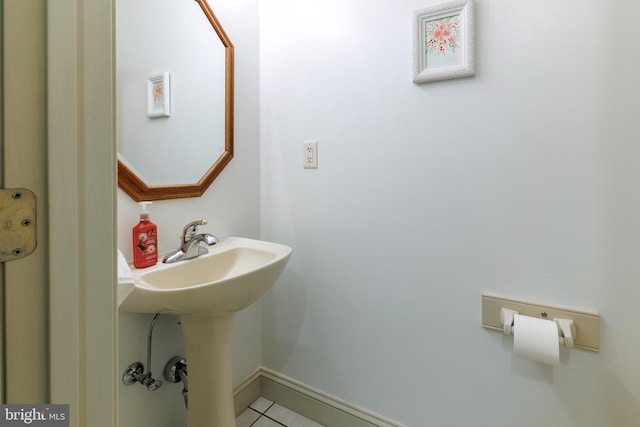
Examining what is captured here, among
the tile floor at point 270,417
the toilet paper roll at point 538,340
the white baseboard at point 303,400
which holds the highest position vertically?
the toilet paper roll at point 538,340

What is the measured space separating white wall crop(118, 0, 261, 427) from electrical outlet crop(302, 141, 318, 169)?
0.83 feet

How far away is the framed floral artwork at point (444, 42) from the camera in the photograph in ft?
3.19

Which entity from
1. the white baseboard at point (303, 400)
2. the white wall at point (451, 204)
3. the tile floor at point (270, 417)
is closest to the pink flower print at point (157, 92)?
the white wall at point (451, 204)

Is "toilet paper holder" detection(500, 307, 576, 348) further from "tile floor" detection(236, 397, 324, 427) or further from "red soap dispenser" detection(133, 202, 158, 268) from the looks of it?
"red soap dispenser" detection(133, 202, 158, 268)

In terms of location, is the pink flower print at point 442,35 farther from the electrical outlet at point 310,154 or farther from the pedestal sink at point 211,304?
the pedestal sink at point 211,304

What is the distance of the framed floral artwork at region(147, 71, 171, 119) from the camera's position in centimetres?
104

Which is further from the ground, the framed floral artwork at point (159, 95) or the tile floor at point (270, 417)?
the framed floral artwork at point (159, 95)

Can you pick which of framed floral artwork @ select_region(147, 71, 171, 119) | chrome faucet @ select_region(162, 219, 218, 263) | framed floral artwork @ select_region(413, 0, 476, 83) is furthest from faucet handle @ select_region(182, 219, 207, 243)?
framed floral artwork @ select_region(413, 0, 476, 83)

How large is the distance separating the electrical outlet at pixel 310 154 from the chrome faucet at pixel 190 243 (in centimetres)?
49

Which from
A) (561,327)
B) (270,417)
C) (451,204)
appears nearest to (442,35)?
(451,204)

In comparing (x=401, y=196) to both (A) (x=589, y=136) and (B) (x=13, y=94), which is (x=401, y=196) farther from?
(B) (x=13, y=94)

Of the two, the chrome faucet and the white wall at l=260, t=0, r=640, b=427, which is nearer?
the white wall at l=260, t=0, r=640, b=427

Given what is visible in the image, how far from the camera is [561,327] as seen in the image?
0.87 metres

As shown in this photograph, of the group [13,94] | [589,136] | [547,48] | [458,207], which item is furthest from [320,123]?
[13,94]
